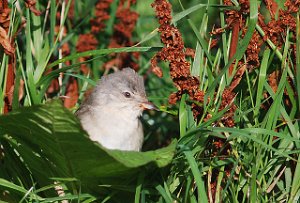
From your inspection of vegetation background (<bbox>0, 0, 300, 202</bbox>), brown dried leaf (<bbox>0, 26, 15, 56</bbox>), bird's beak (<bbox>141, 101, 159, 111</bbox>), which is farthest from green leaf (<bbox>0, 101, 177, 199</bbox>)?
bird's beak (<bbox>141, 101, 159, 111</bbox>)

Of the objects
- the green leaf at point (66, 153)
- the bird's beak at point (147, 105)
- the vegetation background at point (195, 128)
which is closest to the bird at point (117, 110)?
the bird's beak at point (147, 105)

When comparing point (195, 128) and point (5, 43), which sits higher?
point (5, 43)

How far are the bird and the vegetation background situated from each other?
0.29m

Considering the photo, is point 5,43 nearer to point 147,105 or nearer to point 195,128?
point 147,105

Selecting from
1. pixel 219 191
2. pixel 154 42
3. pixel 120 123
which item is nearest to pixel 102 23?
pixel 154 42

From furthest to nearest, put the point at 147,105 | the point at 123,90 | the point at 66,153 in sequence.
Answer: the point at 123,90, the point at 147,105, the point at 66,153

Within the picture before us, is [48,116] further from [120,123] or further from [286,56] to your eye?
[286,56]

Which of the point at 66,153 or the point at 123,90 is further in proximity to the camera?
the point at 123,90

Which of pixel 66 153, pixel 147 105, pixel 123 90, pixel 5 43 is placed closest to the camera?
pixel 66 153

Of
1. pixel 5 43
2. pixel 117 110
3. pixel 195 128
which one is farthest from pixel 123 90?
pixel 195 128

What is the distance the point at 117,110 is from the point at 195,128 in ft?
3.21

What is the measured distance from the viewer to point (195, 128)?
3.16 meters

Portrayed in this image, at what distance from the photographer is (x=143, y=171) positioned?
10.5 feet

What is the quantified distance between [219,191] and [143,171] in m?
0.44
